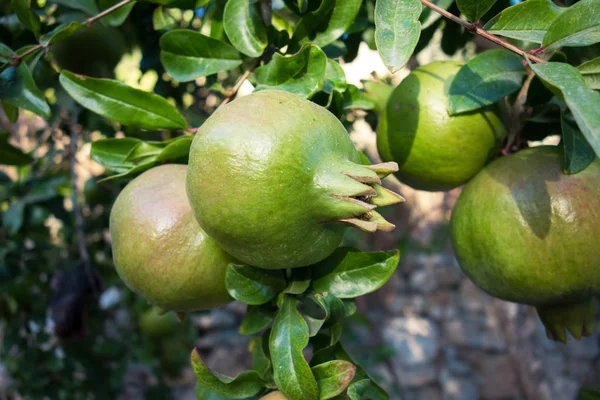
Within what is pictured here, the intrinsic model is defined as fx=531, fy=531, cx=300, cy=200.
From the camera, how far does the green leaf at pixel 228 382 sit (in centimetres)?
95

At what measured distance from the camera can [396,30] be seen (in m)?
0.88

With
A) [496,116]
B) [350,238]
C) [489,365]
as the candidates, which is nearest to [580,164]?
[496,116]

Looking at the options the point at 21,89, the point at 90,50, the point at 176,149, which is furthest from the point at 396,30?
the point at 90,50

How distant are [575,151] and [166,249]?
0.76m

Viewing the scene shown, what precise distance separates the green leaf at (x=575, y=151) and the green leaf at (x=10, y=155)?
1431 millimetres

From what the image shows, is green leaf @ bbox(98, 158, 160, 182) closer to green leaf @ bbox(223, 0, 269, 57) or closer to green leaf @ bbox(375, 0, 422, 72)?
green leaf @ bbox(223, 0, 269, 57)

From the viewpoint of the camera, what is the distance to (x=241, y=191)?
2.61 ft

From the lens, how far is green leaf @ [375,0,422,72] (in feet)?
2.78

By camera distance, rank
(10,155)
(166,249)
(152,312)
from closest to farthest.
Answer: (166,249) → (10,155) → (152,312)

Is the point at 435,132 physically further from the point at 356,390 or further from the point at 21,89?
the point at 21,89

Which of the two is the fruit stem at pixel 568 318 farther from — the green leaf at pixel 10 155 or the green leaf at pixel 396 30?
the green leaf at pixel 10 155

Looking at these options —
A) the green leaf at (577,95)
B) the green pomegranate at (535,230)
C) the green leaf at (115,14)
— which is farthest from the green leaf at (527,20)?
the green leaf at (115,14)

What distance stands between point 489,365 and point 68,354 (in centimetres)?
351

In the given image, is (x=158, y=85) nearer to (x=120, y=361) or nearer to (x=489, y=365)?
(x=120, y=361)
